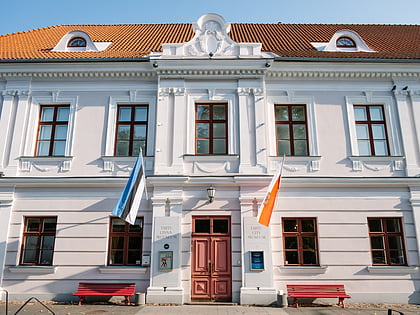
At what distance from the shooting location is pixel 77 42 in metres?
12.2

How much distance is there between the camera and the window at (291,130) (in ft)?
33.5

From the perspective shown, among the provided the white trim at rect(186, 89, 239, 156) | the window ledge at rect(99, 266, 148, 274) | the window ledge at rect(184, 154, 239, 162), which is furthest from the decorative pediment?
the window ledge at rect(99, 266, 148, 274)

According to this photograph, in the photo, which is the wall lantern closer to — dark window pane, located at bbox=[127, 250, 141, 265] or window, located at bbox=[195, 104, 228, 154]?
window, located at bbox=[195, 104, 228, 154]

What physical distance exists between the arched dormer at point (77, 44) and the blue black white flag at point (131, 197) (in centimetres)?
546

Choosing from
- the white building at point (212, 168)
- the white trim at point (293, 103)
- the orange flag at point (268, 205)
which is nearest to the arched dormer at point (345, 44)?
the white building at point (212, 168)

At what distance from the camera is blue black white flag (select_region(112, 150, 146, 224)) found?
8193 millimetres

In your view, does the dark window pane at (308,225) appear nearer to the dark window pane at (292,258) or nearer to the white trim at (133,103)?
the dark window pane at (292,258)

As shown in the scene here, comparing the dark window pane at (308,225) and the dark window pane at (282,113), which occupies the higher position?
the dark window pane at (282,113)

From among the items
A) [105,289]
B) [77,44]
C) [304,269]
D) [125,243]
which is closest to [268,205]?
[304,269]

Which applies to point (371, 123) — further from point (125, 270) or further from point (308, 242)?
point (125, 270)

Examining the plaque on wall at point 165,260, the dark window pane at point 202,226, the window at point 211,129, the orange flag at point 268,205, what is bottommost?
the plaque on wall at point 165,260

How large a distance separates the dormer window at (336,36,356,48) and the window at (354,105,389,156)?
8.54 feet

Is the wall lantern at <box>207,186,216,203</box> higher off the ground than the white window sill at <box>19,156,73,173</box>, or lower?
lower

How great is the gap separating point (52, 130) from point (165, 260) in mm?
5403
